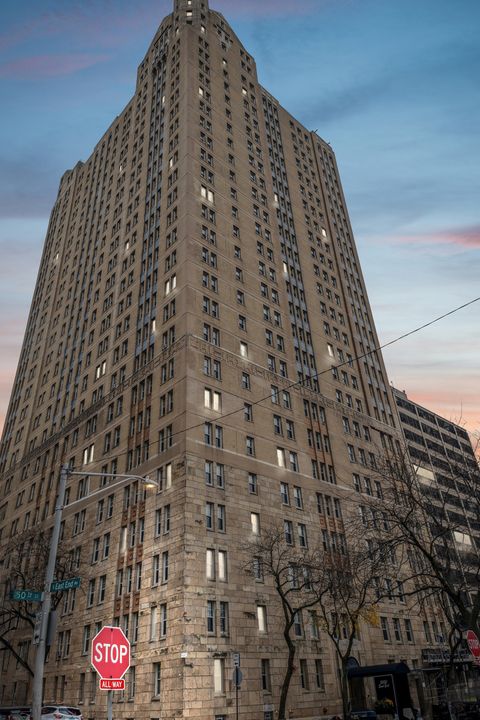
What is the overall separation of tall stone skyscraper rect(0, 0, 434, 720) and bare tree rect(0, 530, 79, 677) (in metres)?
1.17

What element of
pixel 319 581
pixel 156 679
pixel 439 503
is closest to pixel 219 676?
pixel 156 679

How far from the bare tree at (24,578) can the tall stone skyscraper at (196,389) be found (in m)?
1.17

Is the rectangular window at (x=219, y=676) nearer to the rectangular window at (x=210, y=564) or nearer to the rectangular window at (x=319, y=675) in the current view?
the rectangular window at (x=210, y=564)

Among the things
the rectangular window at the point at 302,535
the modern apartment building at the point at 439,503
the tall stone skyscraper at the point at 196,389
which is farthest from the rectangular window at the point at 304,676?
the modern apartment building at the point at 439,503

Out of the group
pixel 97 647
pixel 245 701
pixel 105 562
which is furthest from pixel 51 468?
pixel 97 647

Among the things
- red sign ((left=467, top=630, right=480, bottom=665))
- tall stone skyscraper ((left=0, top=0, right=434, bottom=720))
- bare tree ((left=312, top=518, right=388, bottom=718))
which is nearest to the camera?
red sign ((left=467, top=630, right=480, bottom=665))

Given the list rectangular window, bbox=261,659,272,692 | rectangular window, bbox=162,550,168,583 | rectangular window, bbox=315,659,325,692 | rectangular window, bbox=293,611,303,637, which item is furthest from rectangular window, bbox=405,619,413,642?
rectangular window, bbox=162,550,168,583

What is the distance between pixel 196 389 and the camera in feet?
158

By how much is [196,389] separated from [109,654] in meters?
36.8

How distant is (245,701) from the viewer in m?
38.4

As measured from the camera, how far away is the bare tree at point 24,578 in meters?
47.0

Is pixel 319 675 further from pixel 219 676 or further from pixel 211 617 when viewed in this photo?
pixel 211 617

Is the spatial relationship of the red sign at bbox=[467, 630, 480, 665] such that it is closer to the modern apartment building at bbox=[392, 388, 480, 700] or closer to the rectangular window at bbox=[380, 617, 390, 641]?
the modern apartment building at bbox=[392, 388, 480, 700]

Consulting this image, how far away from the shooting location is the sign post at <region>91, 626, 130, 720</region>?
11.3 meters
